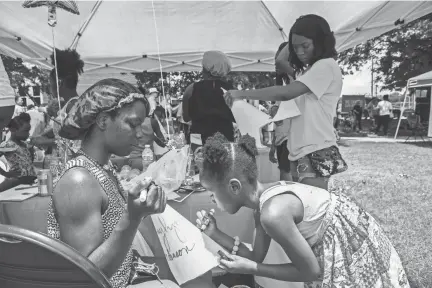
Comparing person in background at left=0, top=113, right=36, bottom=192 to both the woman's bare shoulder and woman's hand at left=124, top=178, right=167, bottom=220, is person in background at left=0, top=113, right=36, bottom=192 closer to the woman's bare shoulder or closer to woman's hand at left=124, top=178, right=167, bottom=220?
the woman's bare shoulder

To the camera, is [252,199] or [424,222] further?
[424,222]

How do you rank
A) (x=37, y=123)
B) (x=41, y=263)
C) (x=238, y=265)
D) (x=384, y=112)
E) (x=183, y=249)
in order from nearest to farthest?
(x=41, y=263)
(x=238, y=265)
(x=183, y=249)
(x=37, y=123)
(x=384, y=112)

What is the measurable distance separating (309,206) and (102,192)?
30.8 inches

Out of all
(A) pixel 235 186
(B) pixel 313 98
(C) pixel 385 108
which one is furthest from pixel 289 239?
(C) pixel 385 108

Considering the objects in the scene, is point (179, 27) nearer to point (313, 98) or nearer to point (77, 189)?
point (313, 98)

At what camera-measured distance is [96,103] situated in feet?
4.61

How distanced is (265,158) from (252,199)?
9.52ft

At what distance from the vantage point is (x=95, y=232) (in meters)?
1.17

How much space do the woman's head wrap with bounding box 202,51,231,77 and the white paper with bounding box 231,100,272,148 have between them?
1175 mm

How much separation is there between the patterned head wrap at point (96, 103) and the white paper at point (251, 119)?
3.05 ft

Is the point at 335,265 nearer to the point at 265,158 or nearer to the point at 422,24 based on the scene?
the point at 265,158

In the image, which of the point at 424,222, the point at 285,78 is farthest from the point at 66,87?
the point at 424,222

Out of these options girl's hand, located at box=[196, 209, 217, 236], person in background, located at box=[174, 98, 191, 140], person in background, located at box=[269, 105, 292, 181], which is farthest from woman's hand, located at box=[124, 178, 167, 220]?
person in background, located at box=[174, 98, 191, 140]

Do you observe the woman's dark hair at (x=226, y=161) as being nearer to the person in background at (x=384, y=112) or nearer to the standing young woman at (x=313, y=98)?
the standing young woman at (x=313, y=98)
